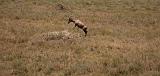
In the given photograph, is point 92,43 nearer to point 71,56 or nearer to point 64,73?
point 71,56


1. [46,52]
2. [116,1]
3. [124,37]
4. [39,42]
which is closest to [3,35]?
[39,42]

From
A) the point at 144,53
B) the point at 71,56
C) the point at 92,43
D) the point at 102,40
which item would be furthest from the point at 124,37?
the point at 71,56

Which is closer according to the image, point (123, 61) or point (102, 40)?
point (123, 61)

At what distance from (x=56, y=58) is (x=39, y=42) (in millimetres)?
3020

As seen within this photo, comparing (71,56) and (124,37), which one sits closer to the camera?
(71,56)

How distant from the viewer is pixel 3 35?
53.3 ft

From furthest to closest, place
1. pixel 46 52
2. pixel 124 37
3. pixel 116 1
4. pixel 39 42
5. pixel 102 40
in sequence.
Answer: pixel 116 1 < pixel 124 37 < pixel 102 40 < pixel 39 42 < pixel 46 52

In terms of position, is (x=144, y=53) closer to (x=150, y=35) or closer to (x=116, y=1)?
(x=150, y=35)

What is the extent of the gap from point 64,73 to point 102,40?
618 centimetres

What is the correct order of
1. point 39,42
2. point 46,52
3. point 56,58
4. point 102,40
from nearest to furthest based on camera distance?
1. point 56,58
2. point 46,52
3. point 39,42
4. point 102,40

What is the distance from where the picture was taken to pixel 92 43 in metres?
14.9

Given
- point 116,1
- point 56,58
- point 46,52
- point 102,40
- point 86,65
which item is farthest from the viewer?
point 116,1

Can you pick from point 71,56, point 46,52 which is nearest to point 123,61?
point 71,56

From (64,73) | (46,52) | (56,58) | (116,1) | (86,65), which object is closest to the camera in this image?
(64,73)
